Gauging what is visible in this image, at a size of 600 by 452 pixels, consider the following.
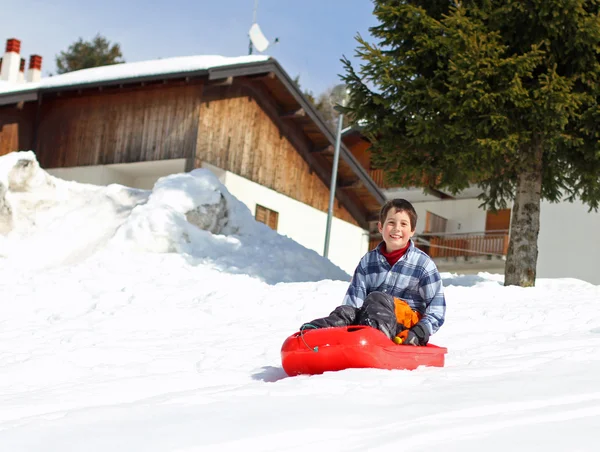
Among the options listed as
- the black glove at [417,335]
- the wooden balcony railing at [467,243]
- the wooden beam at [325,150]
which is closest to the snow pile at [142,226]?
the black glove at [417,335]

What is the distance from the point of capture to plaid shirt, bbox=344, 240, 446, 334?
19.5 ft

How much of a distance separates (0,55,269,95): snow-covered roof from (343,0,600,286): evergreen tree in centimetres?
884

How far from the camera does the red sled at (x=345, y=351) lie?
5.33m

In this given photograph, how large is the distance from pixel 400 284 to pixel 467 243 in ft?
90.9

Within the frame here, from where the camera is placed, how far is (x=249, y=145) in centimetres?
2441

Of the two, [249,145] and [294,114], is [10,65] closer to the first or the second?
[249,145]

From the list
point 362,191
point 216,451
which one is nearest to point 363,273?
point 216,451

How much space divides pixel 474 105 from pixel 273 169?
514 inches

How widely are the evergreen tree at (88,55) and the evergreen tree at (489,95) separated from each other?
36882 mm

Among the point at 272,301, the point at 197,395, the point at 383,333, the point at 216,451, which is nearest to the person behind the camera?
the point at 216,451

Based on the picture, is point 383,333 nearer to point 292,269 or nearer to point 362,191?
point 292,269

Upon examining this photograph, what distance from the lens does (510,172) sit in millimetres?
15867

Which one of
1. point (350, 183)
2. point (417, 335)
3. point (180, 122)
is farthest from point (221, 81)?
point (417, 335)

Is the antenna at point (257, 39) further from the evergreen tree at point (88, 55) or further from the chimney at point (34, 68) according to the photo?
the evergreen tree at point (88, 55)
